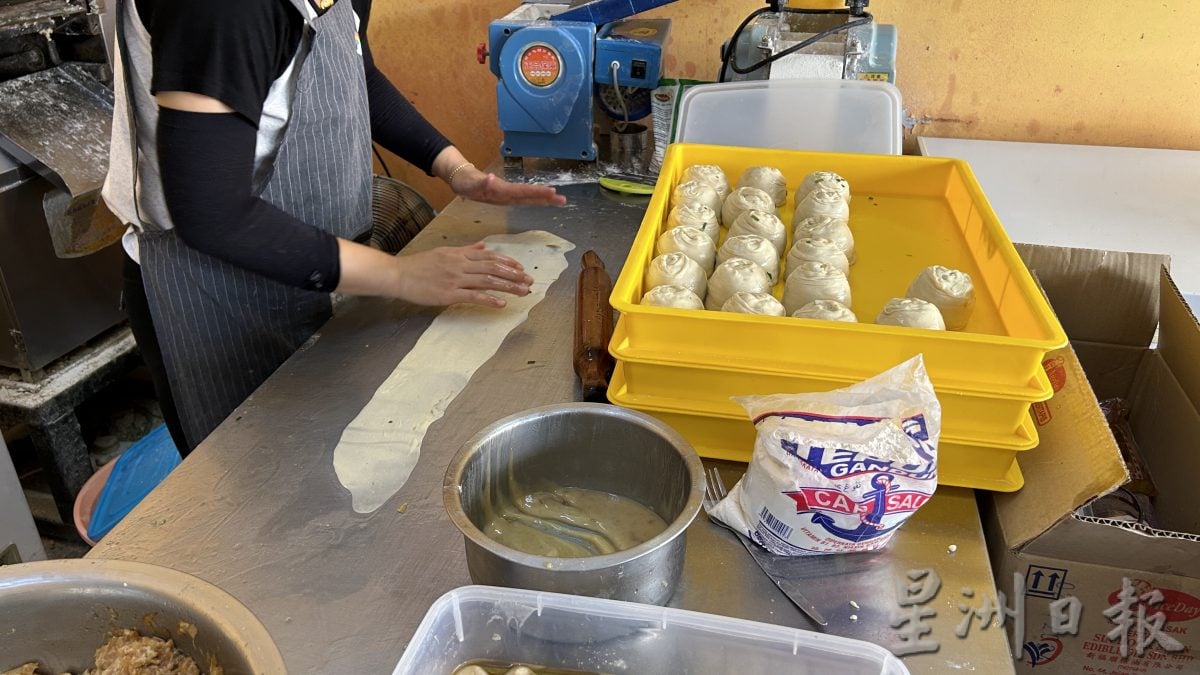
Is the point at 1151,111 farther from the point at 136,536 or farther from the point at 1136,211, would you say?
the point at 136,536

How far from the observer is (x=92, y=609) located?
2.37 feet

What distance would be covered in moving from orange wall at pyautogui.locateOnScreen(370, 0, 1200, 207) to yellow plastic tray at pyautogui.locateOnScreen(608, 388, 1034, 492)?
4.09ft

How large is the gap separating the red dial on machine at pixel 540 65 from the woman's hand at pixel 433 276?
0.57 m

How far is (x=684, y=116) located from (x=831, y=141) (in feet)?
0.91

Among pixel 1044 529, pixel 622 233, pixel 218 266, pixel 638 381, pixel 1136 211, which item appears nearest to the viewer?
pixel 1044 529

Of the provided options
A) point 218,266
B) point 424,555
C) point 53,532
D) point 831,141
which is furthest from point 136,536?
point 53,532

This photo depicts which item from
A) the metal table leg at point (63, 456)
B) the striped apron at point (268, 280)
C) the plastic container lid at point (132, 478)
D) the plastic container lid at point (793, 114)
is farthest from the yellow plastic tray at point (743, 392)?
the metal table leg at point (63, 456)

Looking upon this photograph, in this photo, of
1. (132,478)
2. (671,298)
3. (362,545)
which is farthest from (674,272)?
(132,478)

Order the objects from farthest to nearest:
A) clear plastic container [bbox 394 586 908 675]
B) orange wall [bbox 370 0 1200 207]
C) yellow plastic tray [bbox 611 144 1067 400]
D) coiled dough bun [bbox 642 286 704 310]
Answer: orange wall [bbox 370 0 1200 207] < coiled dough bun [bbox 642 286 704 310] < yellow plastic tray [bbox 611 144 1067 400] < clear plastic container [bbox 394 586 908 675]

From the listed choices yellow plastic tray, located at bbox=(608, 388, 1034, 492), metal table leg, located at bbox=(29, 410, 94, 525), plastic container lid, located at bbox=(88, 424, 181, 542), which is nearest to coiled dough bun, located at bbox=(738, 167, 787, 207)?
yellow plastic tray, located at bbox=(608, 388, 1034, 492)

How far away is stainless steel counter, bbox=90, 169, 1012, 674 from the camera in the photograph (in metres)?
0.75

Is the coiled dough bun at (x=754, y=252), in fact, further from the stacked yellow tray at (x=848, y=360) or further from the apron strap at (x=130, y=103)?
the apron strap at (x=130, y=103)

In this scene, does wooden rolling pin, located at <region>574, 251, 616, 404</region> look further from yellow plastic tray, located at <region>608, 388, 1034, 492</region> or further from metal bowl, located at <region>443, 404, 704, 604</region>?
metal bowl, located at <region>443, 404, 704, 604</region>

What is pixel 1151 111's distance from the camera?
73.1 inches
